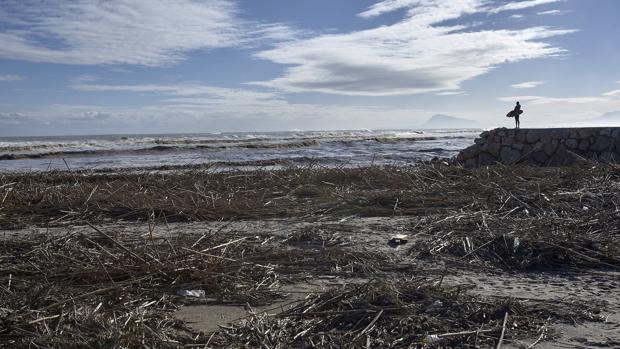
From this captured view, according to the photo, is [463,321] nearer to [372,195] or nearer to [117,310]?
[117,310]

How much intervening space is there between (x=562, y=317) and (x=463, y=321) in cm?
60

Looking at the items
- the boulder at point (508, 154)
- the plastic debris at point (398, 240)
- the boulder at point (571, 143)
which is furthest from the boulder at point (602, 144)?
the plastic debris at point (398, 240)

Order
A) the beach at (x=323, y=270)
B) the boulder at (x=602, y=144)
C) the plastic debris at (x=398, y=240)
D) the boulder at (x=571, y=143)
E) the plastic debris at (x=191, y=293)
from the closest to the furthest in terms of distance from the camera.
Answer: the beach at (x=323, y=270) → the plastic debris at (x=191, y=293) → the plastic debris at (x=398, y=240) → the boulder at (x=602, y=144) → the boulder at (x=571, y=143)

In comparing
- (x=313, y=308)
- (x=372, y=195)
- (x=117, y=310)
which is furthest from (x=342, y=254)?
(x=372, y=195)

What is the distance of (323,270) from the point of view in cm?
404

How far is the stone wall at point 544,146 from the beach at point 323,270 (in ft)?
21.6

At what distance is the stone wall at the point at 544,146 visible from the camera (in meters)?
13.1

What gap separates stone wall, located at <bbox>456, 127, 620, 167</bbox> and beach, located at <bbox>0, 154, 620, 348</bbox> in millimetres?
6586

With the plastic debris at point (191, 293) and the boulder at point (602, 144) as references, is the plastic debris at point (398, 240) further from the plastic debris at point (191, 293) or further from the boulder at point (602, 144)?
the boulder at point (602, 144)

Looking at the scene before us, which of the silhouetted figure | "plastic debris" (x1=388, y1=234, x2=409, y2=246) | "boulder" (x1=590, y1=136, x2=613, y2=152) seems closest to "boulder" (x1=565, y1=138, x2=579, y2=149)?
"boulder" (x1=590, y1=136, x2=613, y2=152)

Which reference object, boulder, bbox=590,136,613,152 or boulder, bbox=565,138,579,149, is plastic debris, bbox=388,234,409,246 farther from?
boulder, bbox=565,138,579,149

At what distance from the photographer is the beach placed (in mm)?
2764

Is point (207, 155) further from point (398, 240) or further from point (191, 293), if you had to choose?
point (191, 293)

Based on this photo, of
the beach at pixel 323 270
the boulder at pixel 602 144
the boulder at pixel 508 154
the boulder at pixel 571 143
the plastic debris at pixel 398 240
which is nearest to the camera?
the beach at pixel 323 270
